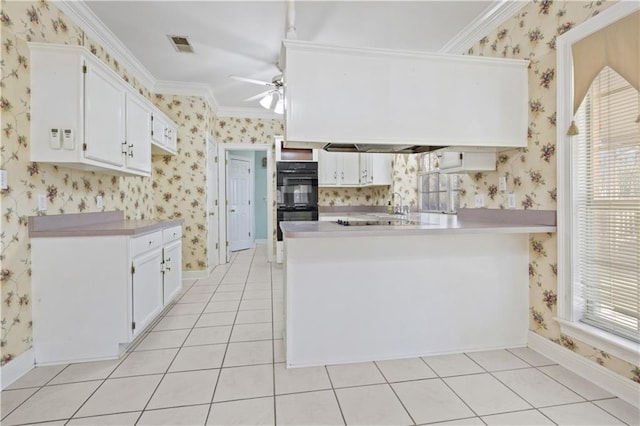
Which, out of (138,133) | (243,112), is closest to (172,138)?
(138,133)

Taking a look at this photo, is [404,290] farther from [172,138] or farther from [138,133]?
[172,138]

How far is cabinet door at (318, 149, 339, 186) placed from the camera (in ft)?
16.5

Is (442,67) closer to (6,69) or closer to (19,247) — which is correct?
(6,69)

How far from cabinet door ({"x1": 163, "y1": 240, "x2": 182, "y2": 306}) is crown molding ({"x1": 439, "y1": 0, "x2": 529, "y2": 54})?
3361 mm

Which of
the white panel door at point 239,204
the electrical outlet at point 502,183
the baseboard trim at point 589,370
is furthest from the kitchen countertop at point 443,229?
the white panel door at point 239,204

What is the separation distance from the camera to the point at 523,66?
2.24 meters

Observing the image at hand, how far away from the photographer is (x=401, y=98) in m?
2.10

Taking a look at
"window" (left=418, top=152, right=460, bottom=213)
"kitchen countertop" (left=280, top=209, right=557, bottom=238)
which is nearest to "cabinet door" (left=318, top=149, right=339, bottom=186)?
"window" (left=418, top=152, right=460, bottom=213)

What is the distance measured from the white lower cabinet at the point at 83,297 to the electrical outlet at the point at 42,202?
0.22m

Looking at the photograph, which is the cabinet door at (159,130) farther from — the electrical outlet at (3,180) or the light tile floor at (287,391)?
the light tile floor at (287,391)

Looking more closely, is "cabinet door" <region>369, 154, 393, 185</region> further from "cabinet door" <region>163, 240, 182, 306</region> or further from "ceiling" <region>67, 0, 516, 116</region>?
"cabinet door" <region>163, 240, 182, 306</region>

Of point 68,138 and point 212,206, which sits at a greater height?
point 68,138

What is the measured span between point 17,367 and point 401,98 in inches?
115

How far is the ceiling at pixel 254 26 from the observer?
8.17ft
